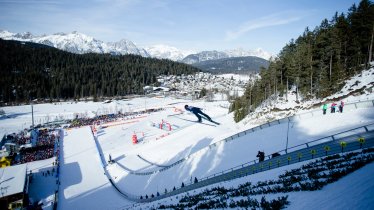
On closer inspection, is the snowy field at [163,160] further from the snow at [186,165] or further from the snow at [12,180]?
the snow at [12,180]

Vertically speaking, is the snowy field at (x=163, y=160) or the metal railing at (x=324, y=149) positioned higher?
the metal railing at (x=324, y=149)

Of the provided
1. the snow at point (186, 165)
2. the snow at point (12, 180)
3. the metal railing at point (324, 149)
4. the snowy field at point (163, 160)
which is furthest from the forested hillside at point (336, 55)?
the snow at point (12, 180)

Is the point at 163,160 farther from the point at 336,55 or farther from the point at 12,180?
the point at 336,55

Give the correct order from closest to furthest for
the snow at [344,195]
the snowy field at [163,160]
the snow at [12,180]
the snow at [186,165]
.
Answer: the snow at [344,195], the snow at [186,165], the snowy field at [163,160], the snow at [12,180]

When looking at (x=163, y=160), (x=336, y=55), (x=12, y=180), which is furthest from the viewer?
(x=336, y=55)

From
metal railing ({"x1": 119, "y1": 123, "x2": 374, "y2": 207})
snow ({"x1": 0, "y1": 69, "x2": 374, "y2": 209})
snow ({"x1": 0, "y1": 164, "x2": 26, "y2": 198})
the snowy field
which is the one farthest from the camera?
snow ({"x1": 0, "y1": 164, "x2": 26, "y2": 198})

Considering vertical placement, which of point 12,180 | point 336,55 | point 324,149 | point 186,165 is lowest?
point 12,180

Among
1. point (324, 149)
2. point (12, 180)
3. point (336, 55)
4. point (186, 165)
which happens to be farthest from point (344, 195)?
point (336, 55)

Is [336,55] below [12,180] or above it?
above

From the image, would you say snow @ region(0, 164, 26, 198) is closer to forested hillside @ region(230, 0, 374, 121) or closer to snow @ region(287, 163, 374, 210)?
snow @ region(287, 163, 374, 210)

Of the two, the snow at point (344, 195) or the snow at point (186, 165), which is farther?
the snow at point (186, 165)

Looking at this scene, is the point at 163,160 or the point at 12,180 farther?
the point at 163,160

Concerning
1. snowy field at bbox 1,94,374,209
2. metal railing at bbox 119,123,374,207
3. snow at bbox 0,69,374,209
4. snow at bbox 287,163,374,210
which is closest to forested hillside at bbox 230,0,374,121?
snow at bbox 0,69,374,209

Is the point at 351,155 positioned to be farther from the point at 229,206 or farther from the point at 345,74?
the point at 345,74
